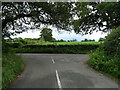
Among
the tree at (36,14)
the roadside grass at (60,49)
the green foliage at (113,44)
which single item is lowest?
the roadside grass at (60,49)

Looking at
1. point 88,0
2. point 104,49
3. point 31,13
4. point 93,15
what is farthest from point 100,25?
point 104,49

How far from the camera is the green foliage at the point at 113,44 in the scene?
15747mm

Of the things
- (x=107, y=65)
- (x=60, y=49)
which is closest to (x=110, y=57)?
(x=107, y=65)

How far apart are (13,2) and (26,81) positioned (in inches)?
437

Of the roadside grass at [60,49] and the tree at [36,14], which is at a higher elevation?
the tree at [36,14]

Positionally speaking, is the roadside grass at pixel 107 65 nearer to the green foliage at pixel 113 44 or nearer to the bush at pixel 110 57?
the bush at pixel 110 57

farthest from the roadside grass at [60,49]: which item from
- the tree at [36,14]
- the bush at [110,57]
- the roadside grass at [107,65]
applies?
the roadside grass at [107,65]

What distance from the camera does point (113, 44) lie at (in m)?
16.3

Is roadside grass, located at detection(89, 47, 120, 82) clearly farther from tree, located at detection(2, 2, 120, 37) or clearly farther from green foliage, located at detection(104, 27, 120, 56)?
tree, located at detection(2, 2, 120, 37)

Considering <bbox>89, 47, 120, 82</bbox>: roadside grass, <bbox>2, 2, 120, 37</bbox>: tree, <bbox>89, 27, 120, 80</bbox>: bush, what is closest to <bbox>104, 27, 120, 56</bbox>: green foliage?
<bbox>89, 27, 120, 80</bbox>: bush

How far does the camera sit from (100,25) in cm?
3994

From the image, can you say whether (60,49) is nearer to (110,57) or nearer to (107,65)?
(110,57)

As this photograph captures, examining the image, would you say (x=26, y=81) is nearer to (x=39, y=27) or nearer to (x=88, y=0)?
(x=39, y=27)

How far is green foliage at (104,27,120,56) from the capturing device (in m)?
15.7
